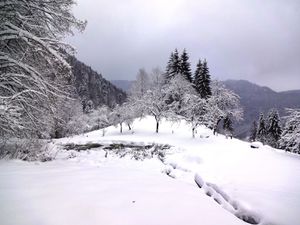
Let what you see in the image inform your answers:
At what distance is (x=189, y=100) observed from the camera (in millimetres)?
42500

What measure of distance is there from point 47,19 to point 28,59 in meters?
1.57

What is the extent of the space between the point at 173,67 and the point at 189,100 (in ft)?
65.2

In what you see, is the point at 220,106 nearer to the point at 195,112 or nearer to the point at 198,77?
the point at 195,112

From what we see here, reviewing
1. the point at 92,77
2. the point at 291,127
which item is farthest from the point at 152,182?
the point at 92,77

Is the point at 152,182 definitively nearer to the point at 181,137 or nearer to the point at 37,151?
the point at 37,151

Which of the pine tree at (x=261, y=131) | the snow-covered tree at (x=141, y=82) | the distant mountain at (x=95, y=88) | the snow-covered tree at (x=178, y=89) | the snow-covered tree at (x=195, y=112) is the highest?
the distant mountain at (x=95, y=88)

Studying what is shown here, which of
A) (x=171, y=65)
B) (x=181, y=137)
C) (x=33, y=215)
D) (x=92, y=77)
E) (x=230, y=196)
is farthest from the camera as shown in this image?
(x=92, y=77)

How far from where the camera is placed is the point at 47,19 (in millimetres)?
9609

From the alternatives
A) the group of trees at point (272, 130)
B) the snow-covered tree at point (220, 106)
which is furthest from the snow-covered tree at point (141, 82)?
the group of trees at point (272, 130)

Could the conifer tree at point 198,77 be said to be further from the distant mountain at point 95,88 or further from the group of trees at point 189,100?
the distant mountain at point 95,88

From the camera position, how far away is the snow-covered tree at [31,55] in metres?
8.20

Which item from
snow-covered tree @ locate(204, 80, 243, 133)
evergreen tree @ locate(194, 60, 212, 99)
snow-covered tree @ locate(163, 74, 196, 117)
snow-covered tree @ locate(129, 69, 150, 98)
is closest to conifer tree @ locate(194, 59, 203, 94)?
evergreen tree @ locate(194, 60, 212, 99)

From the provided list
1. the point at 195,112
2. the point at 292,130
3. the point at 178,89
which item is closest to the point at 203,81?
the point at 178,89

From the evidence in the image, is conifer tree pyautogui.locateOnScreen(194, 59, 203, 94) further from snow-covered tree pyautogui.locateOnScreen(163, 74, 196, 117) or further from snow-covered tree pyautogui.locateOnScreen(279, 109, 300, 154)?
snow-covered tree pyautogui.locateOnScreen(279, 109, 300, 154)
